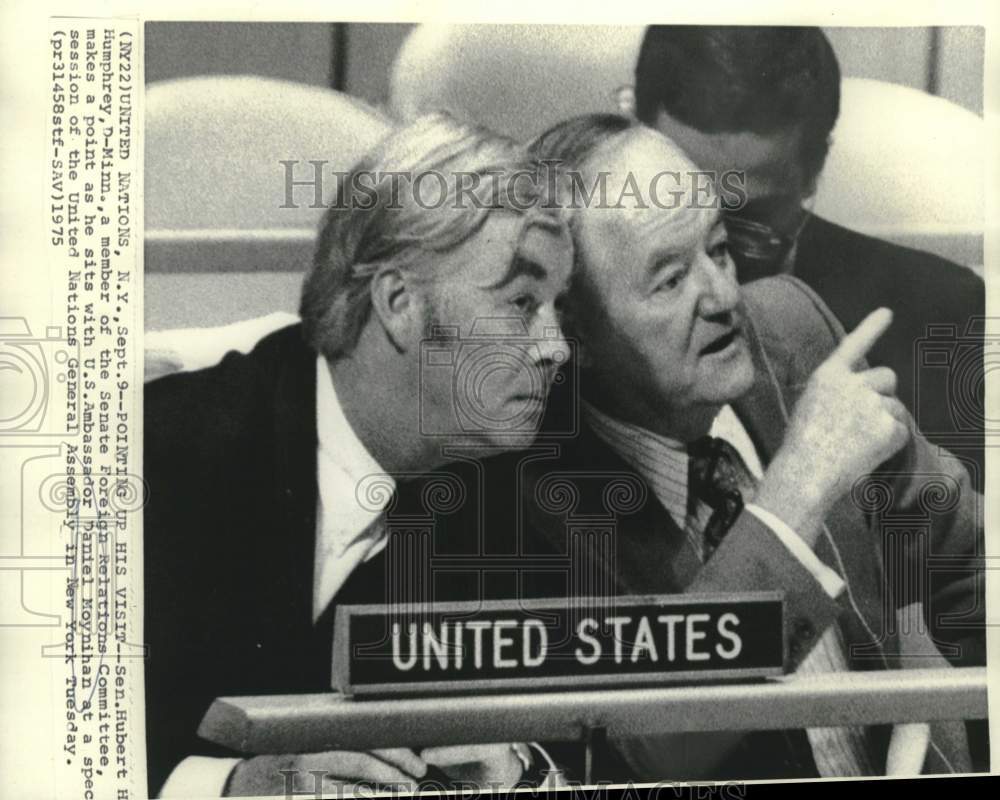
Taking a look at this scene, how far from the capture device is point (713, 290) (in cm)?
124

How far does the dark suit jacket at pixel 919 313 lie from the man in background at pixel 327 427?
1.00 ft

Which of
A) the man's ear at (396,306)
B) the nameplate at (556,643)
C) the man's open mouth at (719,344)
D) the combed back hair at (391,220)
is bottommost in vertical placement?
the nameplate at (556,643)

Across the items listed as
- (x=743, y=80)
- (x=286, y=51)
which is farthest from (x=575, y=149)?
(x=286, y=51)

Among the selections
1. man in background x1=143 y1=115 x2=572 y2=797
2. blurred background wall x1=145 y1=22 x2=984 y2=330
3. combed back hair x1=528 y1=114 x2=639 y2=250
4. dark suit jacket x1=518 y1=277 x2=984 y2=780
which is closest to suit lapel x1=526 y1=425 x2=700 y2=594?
dark suit jacket x1=518 y1=277 x2=984 y2=780

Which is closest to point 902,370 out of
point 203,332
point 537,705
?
point 537,705

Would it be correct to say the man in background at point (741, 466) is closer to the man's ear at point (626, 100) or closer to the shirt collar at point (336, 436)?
the man's ear at point (626, 100)

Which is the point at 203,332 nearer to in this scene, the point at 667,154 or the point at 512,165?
the point at 512,165

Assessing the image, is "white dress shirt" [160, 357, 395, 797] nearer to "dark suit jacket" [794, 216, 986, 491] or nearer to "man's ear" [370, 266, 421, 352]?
"man's ear" [370, 266, 421, 352]

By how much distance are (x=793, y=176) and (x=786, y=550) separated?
41 centimetres

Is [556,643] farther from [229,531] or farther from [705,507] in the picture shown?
[229,531]

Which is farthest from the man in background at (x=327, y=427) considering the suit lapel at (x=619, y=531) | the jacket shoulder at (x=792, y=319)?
the jacket shoulder at (x=792, y=319)

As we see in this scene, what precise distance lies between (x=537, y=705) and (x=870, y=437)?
469mm

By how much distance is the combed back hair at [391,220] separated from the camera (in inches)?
47.5

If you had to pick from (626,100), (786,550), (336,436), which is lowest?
(786,550)
